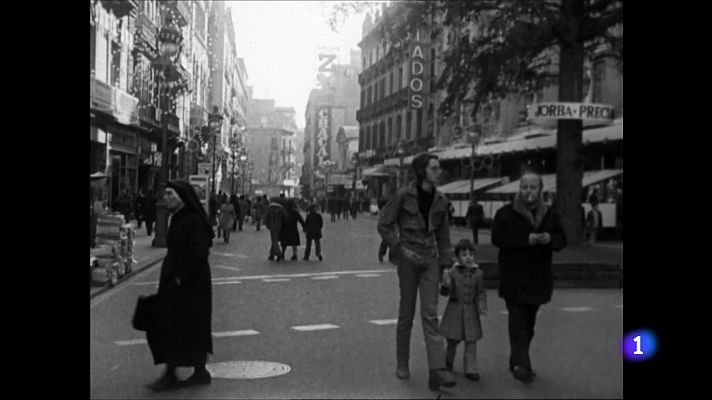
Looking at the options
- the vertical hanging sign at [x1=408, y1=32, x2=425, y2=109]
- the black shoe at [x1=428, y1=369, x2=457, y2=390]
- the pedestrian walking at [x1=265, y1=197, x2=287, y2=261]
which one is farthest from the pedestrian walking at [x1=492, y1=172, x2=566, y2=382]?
the vertical hanging sign at [x1=408, y1=32, x2=425, y2=109]

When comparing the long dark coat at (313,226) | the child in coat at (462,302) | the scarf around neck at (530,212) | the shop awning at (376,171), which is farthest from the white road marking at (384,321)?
the shop awning at (376,171)

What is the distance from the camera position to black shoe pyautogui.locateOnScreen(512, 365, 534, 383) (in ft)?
20.4

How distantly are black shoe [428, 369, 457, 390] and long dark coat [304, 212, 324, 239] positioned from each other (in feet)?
48.3

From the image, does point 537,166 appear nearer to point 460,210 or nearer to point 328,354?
point 460,210

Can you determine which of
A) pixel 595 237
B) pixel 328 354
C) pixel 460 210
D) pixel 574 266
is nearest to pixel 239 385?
pixel 328 354

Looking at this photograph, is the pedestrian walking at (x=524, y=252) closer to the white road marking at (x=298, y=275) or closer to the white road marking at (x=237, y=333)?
the white road marking at (x=237, y=333)

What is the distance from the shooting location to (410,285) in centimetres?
652

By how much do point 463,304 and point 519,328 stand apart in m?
0.52

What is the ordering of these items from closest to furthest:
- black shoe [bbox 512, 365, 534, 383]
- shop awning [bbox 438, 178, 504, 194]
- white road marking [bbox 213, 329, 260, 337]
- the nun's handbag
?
1. black shoe [bbox 512, 365, 534, 383]
2. the nun's handbag
3. white road marking [bbox 213, 329, 260, 337]
4. shop awning [bbox 438, 178, 504, 194]

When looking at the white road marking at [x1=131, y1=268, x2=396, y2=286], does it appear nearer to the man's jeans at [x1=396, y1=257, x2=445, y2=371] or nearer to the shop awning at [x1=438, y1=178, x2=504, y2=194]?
the man's jeans at [x1=396, y1=257, x2=445, y2=371]

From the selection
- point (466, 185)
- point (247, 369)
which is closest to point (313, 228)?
point (247, 369)

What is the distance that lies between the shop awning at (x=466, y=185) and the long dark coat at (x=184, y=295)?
103ft

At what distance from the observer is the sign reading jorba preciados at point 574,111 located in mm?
14336
